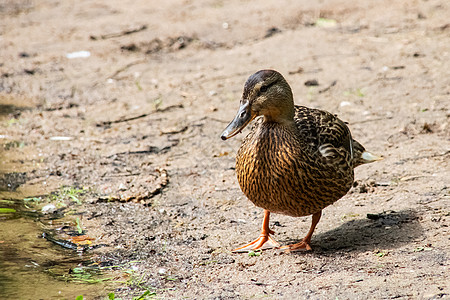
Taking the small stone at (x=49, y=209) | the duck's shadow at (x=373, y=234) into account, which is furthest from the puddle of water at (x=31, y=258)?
the duck's shadow at (x=373, y=234)

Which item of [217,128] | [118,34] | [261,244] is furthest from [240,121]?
[118,34]

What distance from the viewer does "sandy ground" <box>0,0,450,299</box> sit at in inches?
168

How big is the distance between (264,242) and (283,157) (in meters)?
0.82

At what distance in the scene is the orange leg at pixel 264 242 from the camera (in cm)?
466

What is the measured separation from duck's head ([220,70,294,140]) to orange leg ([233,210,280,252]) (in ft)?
2.81

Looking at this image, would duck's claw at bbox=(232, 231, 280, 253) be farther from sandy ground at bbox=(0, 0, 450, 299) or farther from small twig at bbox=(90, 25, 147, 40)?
small twig at bbox=(90, 25, 147, 40)

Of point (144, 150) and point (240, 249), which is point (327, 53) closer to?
point (144, 150)

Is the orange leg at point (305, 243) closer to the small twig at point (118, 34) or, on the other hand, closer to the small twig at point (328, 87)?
the small twig at point (328, 87)

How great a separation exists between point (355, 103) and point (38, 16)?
681 centimetres

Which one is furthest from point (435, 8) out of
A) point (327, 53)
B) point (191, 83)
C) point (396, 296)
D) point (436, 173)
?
point (396, 296)

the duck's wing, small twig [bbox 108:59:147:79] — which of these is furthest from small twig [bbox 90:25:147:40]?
the duck's wing

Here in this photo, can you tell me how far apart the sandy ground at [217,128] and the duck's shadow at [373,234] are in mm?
17

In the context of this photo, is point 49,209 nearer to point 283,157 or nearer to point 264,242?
point 264,242

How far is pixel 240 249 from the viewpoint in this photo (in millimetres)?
4660
